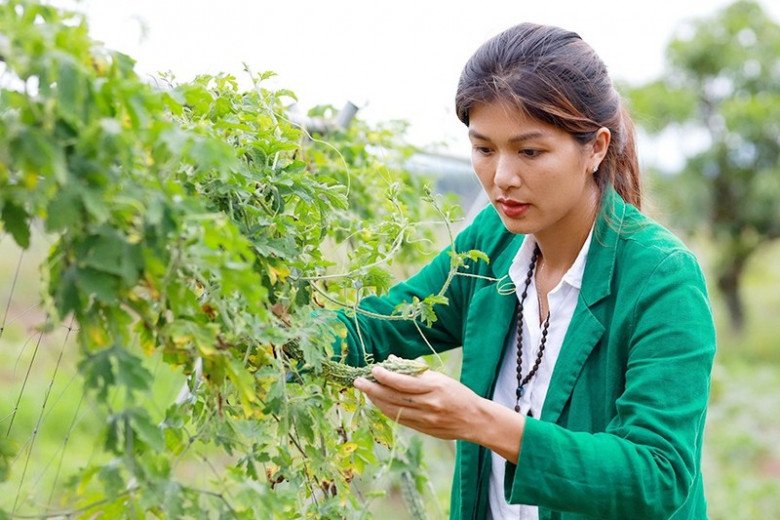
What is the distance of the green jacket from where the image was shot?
1716mm

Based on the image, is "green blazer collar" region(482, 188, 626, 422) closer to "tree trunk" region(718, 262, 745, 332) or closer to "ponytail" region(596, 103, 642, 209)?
"ponytail" region(596, 103, 642, 209)

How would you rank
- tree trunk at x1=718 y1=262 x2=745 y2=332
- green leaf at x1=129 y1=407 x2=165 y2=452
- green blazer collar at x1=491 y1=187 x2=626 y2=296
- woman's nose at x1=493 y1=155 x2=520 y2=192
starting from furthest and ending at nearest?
tree trunk at x1=718 y1=262 x2=745 y2=332 < green blazer collar at x1=491 y1=187 x2=626 y2=296 < woman's nose at x1=493 y1=155 x2=520 y2=192 < green leaf at x1=129 y1=407 x2=165 y2=452

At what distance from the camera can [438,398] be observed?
1619 millimetres

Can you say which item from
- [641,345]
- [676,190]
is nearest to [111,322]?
[641,345]

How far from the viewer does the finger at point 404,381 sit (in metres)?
1.60

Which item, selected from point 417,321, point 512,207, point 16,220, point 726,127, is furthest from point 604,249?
point 726,127

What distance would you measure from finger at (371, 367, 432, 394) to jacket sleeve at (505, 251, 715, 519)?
0.21 meters

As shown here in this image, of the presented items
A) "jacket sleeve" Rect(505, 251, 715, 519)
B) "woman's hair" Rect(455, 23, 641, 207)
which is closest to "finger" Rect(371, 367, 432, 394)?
"jacket sleeve" Rect(505, 251, 715, 519)

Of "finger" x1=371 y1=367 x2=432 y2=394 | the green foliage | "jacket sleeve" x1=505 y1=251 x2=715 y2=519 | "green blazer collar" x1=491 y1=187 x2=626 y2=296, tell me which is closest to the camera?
the green foliage

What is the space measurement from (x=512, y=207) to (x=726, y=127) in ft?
36.0

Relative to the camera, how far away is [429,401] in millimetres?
1614

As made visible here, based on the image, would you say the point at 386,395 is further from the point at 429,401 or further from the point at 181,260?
the point at 181,260

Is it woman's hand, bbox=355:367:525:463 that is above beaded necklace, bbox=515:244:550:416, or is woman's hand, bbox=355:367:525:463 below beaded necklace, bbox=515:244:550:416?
below

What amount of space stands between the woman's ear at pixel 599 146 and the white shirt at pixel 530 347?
14 cm
